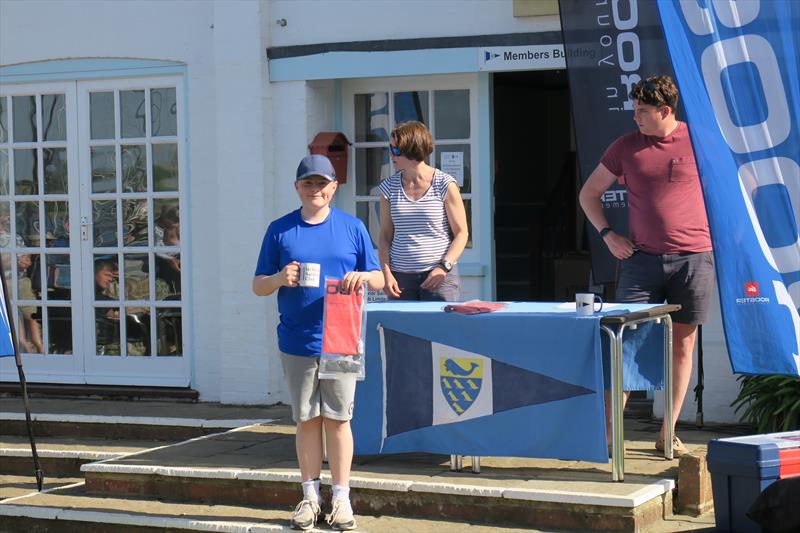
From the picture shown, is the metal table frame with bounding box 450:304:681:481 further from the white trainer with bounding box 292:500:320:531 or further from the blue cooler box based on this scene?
the white trainer with bounding box 292:500:320:531

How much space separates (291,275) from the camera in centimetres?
589

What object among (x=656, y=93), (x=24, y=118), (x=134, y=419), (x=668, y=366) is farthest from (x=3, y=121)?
(x=668, y=366)

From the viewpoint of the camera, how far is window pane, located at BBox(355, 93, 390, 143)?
9.52 meters

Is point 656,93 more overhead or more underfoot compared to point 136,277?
more overhead

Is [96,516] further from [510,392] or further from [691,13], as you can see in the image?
[691,13]

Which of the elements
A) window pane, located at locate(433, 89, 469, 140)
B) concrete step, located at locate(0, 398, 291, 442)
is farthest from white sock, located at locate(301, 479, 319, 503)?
window pane, located at locate(433, 89, 469, 140)

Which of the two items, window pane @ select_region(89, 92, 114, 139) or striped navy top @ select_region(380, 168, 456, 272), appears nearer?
striped navy top @ select_region(380, 168, 456, 272)

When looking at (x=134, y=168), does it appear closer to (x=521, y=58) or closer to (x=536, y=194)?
(x=521, y=58)

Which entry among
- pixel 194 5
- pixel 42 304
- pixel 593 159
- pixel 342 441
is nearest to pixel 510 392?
pixel 342 441

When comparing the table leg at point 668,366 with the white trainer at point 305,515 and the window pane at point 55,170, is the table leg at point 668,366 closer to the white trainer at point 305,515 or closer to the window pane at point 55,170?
the white trainer at point 305,515

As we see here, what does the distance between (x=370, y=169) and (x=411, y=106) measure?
59 centimetres

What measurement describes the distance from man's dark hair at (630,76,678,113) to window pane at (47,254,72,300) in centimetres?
553

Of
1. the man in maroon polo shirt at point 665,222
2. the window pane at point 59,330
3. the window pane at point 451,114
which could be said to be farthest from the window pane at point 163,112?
the man in maroon polo shirt at point 665,222

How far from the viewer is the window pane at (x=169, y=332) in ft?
32.9
